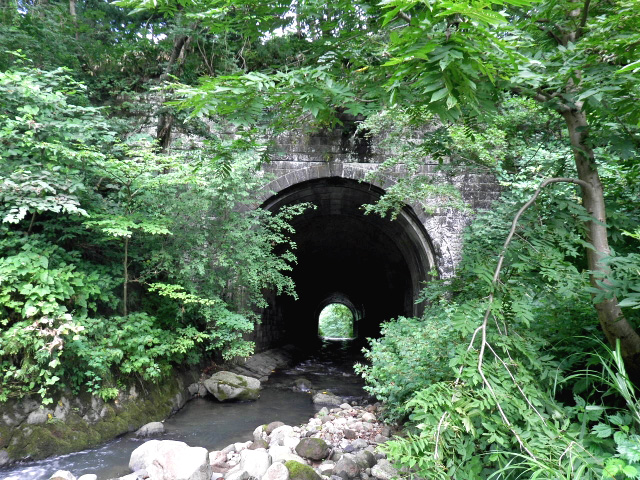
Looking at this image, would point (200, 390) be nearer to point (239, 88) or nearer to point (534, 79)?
point (239, 88)

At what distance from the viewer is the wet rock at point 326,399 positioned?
337 inches

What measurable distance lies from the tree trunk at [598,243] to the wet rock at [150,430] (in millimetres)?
5895

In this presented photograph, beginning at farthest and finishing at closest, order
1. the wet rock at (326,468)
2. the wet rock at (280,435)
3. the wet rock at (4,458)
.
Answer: the wet rock at (280,435)
the wet rock at (4,458)
the wet rock at (326,468)

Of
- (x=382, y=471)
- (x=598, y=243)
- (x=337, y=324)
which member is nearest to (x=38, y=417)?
(x=382, y=471)

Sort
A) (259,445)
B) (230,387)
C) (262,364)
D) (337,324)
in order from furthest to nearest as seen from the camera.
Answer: (337,324)
(262,364)
(230,387)
(259,445)

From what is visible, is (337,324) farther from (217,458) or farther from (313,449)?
(313,449)

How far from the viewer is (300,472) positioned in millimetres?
4414

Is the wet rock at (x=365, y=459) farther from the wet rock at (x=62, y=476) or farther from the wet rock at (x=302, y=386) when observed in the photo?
the wet rock at (x=302, y=386)

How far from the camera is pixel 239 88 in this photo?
7.64ft

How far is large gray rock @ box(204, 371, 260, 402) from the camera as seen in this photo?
27.2ft

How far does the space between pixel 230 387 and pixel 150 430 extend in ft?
7.58

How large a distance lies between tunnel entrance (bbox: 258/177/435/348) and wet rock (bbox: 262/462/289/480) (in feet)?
14.6

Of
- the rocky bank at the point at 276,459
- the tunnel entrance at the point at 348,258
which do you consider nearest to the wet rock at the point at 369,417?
the rocky bank at the point at 276,459

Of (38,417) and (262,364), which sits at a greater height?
(38,417)
